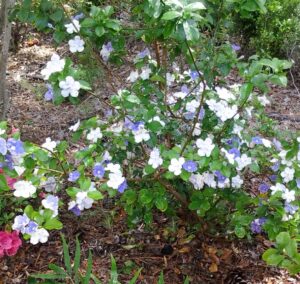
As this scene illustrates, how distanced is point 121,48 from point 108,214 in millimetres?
1017

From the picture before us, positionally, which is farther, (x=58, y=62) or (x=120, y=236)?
(x=120, y=236)

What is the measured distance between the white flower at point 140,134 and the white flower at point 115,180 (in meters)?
0.16

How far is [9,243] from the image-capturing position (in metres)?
2.50

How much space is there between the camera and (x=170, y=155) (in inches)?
76.8

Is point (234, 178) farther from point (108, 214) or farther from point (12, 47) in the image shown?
point (12, 47)

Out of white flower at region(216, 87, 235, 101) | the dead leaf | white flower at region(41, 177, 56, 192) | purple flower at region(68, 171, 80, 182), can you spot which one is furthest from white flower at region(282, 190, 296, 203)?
white flower at region(41, 177, 56, 192)

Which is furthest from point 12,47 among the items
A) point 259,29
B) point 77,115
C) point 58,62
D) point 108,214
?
point 58,62

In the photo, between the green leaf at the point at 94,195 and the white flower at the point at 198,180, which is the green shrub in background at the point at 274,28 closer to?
the white flower at the point at 198,180

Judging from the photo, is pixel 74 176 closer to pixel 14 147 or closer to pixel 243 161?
pixel 14 147

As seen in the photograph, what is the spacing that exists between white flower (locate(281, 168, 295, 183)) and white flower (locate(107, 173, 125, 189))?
2.15 feet

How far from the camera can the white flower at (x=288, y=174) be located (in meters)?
2.09

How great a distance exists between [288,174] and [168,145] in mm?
574

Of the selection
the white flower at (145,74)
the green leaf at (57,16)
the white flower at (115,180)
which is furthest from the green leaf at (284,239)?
the green leaf at (57,16)

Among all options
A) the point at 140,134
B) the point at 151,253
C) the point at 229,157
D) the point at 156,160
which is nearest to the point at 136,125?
the point at 140,134
